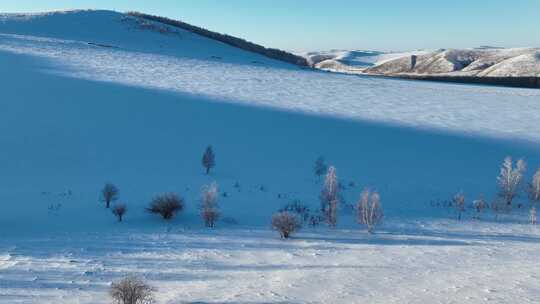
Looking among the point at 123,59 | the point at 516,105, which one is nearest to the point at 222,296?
the point at 516,105

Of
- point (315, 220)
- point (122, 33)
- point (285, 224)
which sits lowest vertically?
point (315, 220)

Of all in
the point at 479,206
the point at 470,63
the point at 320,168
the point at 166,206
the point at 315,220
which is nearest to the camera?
the point at 166,206

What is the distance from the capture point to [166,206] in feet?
35.0

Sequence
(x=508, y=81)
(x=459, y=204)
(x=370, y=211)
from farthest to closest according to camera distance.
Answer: (x=508, y=81)
(x=459, y=204)
(x=370, y=211)

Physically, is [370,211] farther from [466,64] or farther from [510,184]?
[466,64]

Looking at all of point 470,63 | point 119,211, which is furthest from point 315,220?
point 470,63

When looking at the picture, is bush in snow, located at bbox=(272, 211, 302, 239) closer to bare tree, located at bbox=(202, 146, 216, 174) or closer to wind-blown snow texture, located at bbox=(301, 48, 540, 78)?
bare tree, located at bbox=(202, 146, 216, 174)

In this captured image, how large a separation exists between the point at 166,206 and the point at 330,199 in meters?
4.00

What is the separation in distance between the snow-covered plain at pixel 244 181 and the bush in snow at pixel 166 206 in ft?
0.64

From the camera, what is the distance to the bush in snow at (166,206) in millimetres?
10695

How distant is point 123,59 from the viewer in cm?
3641

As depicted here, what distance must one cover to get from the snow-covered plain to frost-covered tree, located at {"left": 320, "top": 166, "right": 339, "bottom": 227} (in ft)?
1.18

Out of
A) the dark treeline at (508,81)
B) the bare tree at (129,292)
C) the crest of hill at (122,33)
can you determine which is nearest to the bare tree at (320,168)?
the bare tree at (129,292)

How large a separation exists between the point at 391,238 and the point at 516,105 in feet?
82.4
